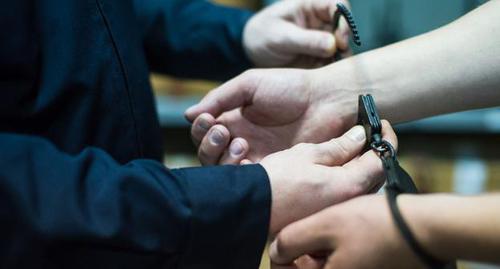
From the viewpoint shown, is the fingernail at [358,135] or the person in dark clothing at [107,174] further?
the fingernail at [358,135]

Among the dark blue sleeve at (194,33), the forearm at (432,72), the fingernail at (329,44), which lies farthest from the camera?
the dark blue sleeve at (194,33)

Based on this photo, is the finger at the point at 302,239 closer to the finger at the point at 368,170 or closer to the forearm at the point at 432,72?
the finger at the point at 368,170

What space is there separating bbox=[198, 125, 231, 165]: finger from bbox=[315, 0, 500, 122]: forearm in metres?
0.16

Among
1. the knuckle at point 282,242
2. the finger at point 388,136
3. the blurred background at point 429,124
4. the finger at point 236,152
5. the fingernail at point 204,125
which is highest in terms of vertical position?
the finger at point 388,136

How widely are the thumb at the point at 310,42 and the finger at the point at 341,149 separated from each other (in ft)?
0.83

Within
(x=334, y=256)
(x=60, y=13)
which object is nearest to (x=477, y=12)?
(x=334, y=256)

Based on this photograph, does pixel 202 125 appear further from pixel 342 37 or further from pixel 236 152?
pixel 342 37

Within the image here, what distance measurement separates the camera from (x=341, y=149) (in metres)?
0.60

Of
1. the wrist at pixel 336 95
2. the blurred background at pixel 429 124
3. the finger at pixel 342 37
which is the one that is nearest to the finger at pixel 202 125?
the wrist at pixel 336 95

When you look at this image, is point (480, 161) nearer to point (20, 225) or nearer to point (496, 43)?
point (496, 43)

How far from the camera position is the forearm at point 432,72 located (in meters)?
0.68

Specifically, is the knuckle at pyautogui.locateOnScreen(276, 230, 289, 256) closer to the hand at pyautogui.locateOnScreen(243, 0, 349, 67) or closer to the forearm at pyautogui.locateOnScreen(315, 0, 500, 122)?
the forearm at pyautogui.locateOnScreen(315, 0, 500, 122)

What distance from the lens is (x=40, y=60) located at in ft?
1.98

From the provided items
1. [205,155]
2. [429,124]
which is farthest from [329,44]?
[429,124]
